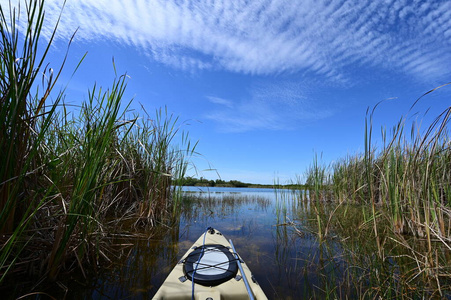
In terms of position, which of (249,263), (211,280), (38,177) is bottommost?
(249,263)

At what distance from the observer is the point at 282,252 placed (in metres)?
3.42

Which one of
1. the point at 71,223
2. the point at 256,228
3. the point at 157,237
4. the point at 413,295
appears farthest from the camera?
the point at 256,228

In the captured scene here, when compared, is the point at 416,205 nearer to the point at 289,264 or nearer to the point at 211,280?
the point at 289,264

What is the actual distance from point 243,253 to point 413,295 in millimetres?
2100

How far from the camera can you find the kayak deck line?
1.87 metres

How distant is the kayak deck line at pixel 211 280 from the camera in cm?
187

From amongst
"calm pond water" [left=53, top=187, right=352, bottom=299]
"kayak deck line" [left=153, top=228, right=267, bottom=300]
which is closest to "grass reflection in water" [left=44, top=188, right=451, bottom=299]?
"calm pond water" [left=53, top=187, right=352, bottom=299]

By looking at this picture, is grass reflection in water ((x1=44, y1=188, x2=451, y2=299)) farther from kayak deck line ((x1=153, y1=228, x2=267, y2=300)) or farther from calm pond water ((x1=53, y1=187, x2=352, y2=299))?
kayak deck line ((x1=153, y1=228, x2=267, y2=300))

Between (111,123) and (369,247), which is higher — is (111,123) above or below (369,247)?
above

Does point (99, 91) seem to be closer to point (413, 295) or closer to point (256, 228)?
point (413, 295)

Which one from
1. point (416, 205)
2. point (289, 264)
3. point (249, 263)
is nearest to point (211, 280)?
point (249, 263)

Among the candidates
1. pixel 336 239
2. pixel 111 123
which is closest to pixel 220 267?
pixel 111 123

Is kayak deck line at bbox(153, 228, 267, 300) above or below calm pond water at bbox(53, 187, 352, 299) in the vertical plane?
above

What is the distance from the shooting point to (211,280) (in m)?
2.06
